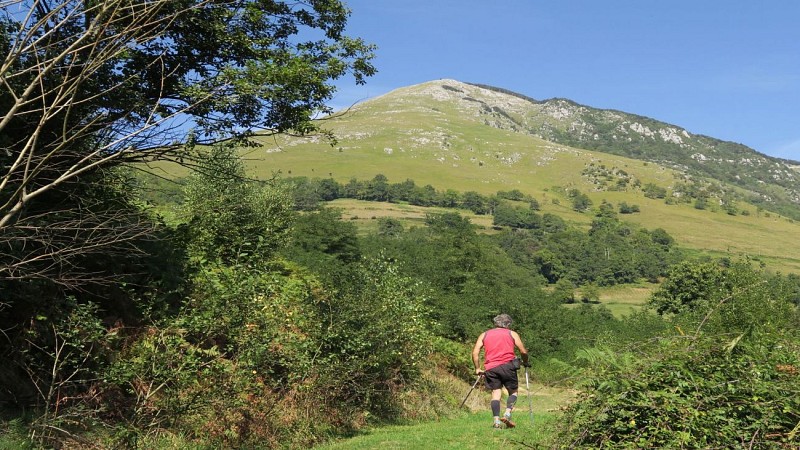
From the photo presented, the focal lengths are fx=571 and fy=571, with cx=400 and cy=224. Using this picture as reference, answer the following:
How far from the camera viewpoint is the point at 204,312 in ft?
40.8

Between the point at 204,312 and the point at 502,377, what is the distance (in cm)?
649

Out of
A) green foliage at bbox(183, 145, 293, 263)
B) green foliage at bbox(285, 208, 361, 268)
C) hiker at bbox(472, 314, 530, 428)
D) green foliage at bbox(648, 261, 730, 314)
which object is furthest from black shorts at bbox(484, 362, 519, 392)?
green foliage at bbox(648, 261, 730, 314)

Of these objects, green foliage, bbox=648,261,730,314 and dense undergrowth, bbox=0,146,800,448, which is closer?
dense undergrowth, bbox=0,146,800,448

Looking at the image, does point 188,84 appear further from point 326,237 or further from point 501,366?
point 326,237

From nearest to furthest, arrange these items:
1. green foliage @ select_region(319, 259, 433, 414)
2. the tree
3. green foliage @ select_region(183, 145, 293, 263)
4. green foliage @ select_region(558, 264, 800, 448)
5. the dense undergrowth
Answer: green foliage @ select_region(558, 264, 800, 448)
the dense undergrowth
the tree
green foliage @ select_region(319, 259, 433, 414)
green foliage @ select_region(183, 145, 293, 263)

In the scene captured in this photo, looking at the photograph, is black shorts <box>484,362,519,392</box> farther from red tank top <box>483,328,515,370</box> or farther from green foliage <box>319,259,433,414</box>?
green foliage <box>319,259,433,414</box>

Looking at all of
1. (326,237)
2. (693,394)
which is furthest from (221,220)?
(326,237)

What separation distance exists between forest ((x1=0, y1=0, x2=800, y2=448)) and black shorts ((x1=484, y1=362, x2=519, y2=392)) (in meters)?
1.88

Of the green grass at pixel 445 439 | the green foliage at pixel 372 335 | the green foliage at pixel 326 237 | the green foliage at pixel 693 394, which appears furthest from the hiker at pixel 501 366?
the green foliage at pixel 326 237

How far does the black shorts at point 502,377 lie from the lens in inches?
451

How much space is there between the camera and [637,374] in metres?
5.84

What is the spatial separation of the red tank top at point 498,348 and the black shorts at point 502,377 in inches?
3.4

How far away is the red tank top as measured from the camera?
11.5 meters

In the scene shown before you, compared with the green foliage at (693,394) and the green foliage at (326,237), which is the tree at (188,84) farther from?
the green foliage at (326,237)
